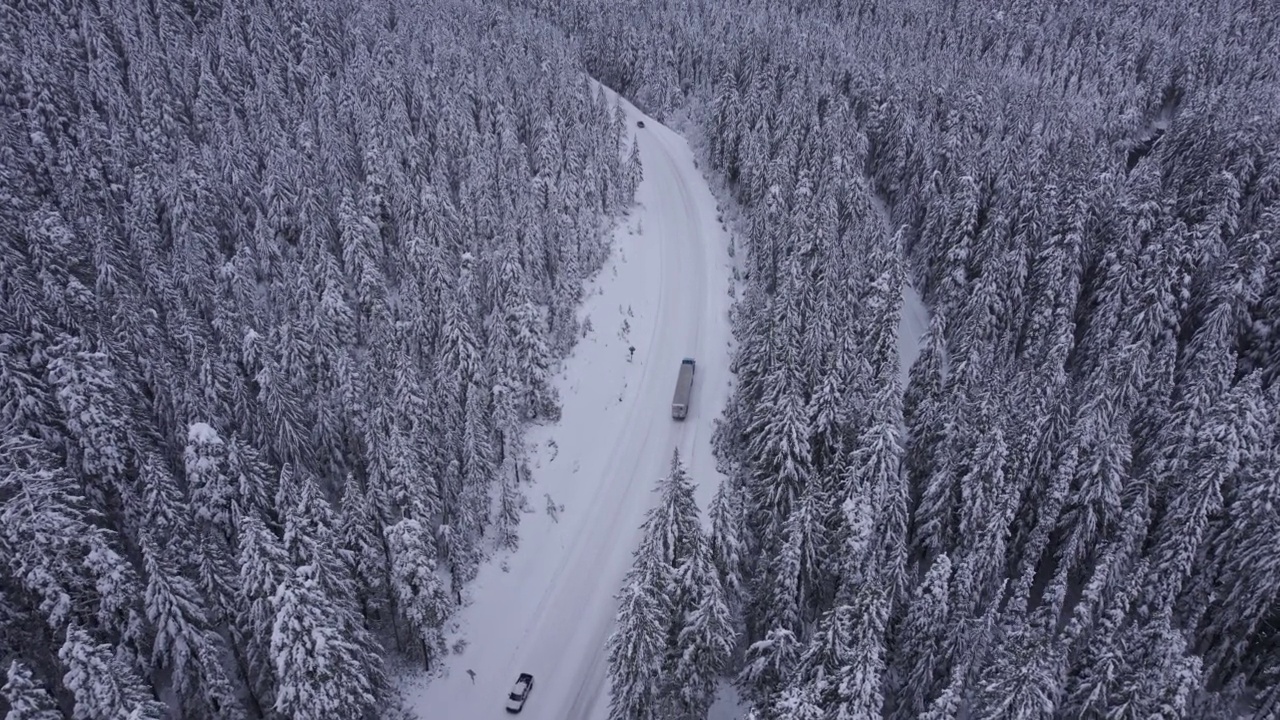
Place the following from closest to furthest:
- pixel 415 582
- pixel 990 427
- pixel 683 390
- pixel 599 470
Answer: pixel 415 582 → pixel 990 427 → pixel 599 470 → pixel 683 390

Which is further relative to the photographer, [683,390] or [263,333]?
[683,390]

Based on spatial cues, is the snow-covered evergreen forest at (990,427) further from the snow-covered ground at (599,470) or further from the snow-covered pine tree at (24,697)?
the snow-covered pine tree at (24,697)

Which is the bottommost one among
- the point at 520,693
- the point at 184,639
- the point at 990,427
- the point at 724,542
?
the point at 520,693

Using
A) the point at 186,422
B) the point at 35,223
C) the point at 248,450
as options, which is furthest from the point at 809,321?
the point at 35,223

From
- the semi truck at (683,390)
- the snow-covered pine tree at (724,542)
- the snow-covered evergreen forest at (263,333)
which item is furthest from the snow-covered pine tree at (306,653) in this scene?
the semi truck at (683,390)

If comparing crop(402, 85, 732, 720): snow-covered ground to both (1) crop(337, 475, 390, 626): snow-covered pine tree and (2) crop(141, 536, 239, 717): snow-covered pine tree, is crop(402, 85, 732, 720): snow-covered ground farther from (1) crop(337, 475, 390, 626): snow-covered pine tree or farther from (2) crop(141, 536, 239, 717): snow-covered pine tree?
(2) crop(141, 536, 239, 717): snow-covered pine tree

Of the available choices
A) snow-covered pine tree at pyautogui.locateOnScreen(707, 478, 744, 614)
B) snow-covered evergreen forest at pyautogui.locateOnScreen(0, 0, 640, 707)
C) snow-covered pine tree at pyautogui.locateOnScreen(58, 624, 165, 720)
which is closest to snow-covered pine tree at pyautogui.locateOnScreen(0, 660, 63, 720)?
snow-covered evergreen forest at pyautogui.locateOnScreen(0, 0, 640, 707)

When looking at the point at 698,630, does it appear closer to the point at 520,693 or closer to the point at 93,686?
the point at 520,693

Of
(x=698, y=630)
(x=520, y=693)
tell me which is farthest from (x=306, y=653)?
(x=698, y=630)
